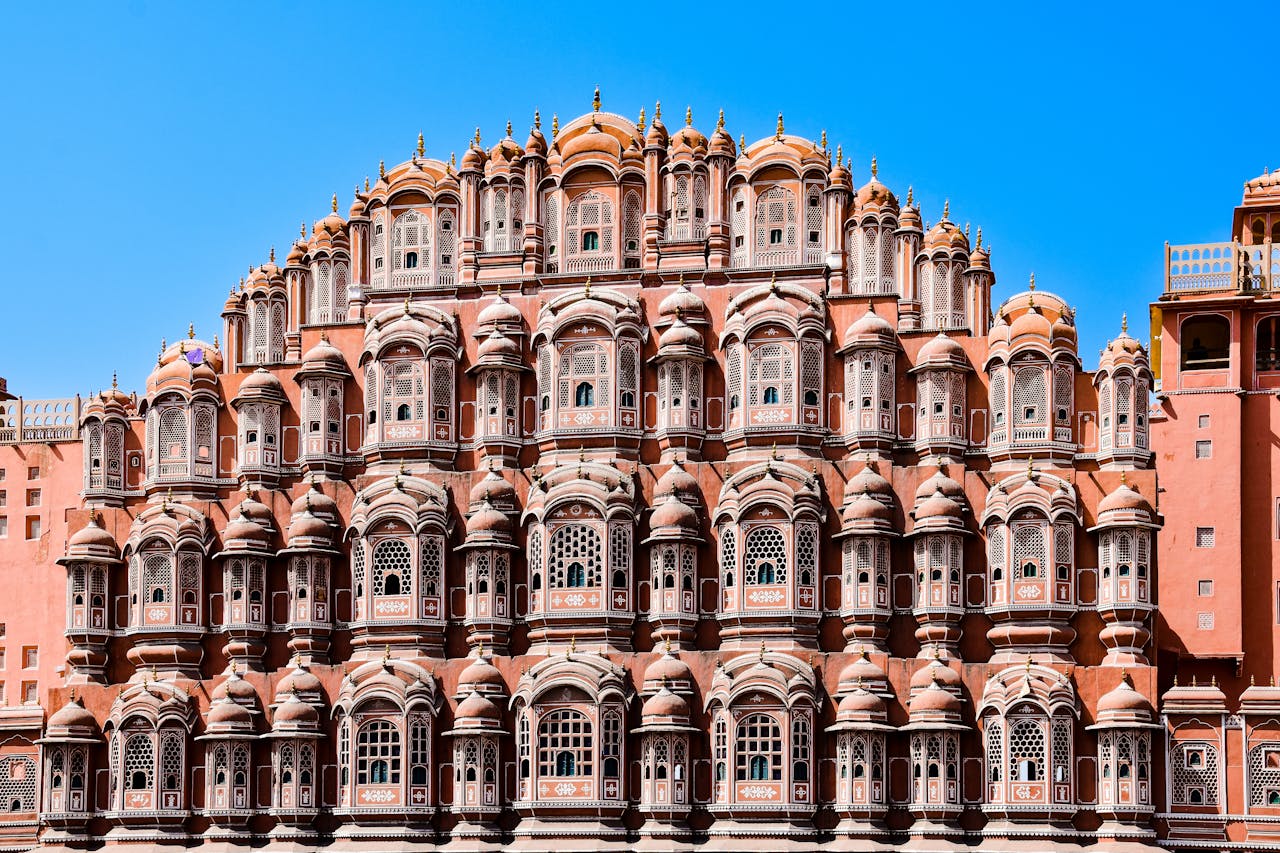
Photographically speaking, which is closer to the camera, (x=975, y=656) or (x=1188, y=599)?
(x=975, y=656)

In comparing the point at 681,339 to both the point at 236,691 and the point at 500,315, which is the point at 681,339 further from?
the point at 236,691

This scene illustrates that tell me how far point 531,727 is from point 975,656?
12.6 m

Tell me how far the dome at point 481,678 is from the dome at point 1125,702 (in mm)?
16770

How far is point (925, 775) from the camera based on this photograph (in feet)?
190

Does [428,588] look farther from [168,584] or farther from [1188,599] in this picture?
[1188,599]

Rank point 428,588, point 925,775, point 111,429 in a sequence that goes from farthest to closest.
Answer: point 111,429 < point 428,588 < point 925,775

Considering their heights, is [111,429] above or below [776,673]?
above

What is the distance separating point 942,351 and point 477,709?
54.8 feet

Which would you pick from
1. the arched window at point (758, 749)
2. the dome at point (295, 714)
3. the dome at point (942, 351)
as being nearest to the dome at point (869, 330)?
the dome at point (942, 351)

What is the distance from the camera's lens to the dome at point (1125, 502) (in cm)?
5847

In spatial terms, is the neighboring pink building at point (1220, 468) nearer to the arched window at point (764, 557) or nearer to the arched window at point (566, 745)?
the arched window at point (764, 557)

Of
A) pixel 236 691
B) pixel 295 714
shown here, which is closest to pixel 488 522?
pixel 295 714

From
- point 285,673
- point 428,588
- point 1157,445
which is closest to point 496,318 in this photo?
point 428,588

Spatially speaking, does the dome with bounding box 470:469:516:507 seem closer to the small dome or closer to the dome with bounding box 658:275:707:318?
the small dome
